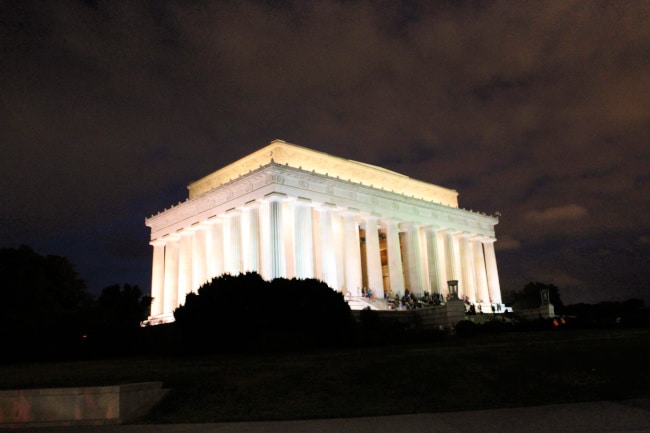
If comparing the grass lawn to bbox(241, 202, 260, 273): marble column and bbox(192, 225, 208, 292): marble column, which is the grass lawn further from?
bbox(192, 225, 208, 292): marble column

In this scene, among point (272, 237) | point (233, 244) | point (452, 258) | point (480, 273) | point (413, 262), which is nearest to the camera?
point (272, 237)

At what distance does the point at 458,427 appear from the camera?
11164 millimetres

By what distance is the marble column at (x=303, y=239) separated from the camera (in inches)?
2141

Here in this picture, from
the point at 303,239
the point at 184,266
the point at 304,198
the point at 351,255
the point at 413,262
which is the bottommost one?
the point at 413,262

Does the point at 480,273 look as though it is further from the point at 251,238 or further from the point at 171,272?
the point at 171,272

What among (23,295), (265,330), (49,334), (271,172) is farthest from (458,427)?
(23,295)

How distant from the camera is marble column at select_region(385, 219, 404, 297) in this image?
6297cm

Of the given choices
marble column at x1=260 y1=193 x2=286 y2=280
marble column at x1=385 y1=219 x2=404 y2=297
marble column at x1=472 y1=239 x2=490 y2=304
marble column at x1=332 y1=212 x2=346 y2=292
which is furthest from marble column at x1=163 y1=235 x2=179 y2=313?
marble column at x1=472 y1=239 x2=490 y2=304

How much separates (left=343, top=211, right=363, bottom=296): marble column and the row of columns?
0.10 metres

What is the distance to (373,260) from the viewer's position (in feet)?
201

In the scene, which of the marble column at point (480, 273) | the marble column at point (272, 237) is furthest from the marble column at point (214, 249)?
the marble column at point (480, 273)

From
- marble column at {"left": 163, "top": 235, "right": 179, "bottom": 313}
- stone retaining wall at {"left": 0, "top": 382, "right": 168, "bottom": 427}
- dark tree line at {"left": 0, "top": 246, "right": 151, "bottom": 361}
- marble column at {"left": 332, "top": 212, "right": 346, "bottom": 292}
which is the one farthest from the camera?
marble column at {"left": 163, "top": 235, "right": 179, "bottom": 313}

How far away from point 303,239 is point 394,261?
42.4 feet

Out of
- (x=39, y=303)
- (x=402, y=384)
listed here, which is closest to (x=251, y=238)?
(x=39, y=303)
